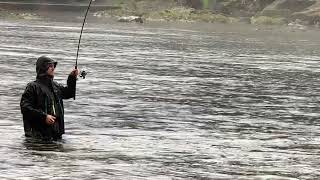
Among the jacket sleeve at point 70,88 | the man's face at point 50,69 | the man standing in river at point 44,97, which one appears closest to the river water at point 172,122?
the man standing in river at point 44,97

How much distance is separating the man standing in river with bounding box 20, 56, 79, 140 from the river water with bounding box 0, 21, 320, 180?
0.64 m

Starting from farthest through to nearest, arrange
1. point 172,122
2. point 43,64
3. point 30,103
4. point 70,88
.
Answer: point 172,122
point 70,88
point 30,103
point 43,64

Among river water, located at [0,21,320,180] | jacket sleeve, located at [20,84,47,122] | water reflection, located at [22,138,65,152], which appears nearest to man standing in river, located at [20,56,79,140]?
jacket sleeve, located at [20,84,47,122]

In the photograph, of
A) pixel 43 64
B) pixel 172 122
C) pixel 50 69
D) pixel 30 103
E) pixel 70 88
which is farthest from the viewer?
pixel 172 122

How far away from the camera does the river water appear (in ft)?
46.8

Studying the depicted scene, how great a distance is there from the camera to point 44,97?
1506 cm

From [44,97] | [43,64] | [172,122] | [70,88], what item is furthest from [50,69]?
[172,122]

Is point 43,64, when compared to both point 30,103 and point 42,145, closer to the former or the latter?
point 30,103

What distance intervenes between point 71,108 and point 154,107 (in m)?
2.76

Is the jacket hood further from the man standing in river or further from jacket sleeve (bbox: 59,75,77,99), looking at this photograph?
jacket sleeve (bbox: 59,75,77,99)

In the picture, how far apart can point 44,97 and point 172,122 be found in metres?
6.39

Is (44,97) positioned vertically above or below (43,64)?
below

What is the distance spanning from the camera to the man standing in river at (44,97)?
14.9 m

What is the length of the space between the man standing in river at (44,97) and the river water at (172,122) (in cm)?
64
